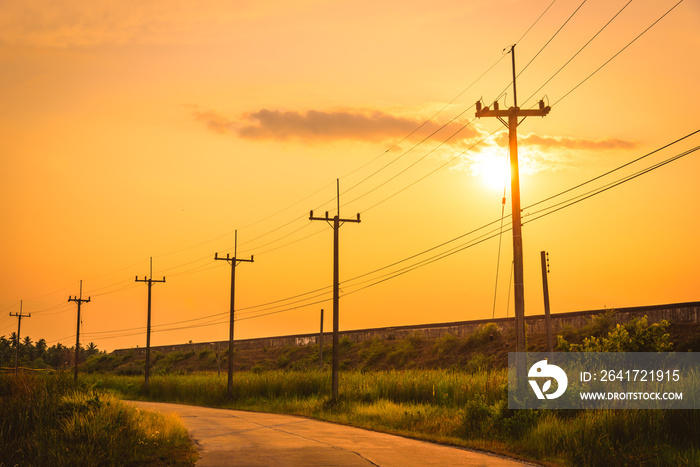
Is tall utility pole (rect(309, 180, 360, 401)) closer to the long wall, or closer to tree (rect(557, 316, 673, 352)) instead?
tree (rect(557, 316, 673, 352))

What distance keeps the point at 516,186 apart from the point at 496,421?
7.69 metres

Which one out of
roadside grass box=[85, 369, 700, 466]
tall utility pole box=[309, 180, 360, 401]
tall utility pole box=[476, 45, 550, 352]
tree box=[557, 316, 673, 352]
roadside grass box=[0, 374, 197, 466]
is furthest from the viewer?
tall utility pole box=[309, 180, 360, 401]

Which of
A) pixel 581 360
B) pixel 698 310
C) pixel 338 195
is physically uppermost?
pixel 338 195

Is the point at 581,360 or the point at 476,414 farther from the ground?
the point at 581,360

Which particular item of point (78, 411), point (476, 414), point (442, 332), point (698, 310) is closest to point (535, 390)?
point (476, 414)

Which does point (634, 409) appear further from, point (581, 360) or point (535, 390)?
point (581, 360)

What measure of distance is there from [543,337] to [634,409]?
1635 inches

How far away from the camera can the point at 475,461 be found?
16.9 m

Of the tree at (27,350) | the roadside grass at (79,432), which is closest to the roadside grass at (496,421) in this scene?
the roadside grass at (79,432)

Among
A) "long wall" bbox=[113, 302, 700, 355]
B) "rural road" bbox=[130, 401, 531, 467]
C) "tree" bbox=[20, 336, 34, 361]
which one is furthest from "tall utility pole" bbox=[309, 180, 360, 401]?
"tree" bbox=[20, 336, 34, 361]

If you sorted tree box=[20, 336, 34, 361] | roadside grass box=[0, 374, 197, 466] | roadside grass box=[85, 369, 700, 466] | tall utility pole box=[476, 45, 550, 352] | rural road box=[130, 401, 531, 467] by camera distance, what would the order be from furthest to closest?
tree box=[20, 336, 34, 361]
tall utility pole box=[476, 45, 550, 352]
roadside grass box=[0, 374, 197, 466]
roadside grass box=[85, 369, 700, 466]
rural road box=[130, 401, 531, 467]

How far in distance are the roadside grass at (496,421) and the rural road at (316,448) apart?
4.76 feet

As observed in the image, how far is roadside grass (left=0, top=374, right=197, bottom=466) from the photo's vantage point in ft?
57.5

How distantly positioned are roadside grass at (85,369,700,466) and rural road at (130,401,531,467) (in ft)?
4.76
